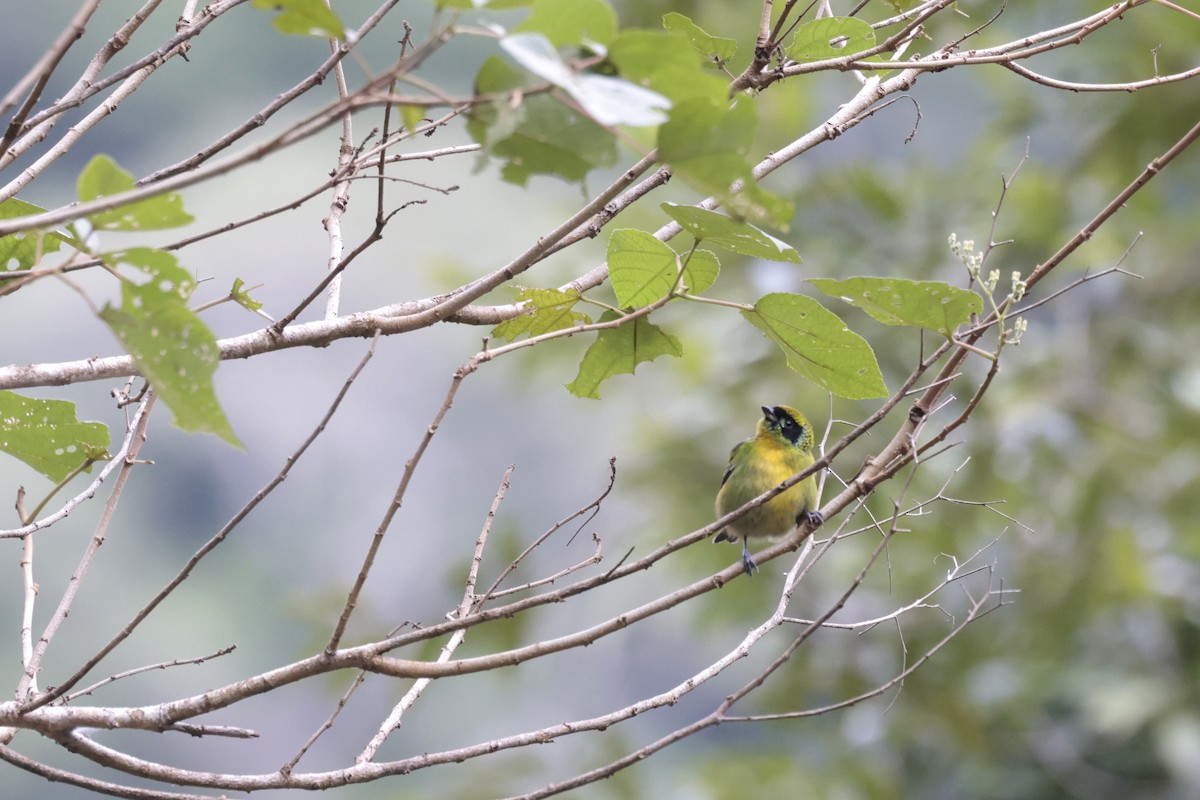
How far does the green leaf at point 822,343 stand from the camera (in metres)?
1.50

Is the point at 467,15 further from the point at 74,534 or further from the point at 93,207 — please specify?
the point at 74,534

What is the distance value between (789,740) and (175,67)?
12750mm

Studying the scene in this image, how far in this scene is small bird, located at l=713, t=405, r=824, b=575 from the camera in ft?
11.9

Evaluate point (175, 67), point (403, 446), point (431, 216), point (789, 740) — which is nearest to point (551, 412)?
point (403, 446)

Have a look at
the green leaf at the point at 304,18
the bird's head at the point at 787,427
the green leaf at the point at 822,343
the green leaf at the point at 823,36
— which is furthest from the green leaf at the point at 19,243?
the bird's head at the point at 787,427

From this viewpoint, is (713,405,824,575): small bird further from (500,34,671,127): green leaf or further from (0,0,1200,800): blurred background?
(500,34,671,127): green leaf

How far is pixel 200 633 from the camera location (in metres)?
12.6

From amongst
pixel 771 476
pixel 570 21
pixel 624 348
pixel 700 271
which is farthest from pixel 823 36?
pixel 771 476

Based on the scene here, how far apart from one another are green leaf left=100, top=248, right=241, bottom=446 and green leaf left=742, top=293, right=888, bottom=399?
2.39 ft

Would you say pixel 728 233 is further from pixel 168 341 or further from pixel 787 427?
pixel 787 427

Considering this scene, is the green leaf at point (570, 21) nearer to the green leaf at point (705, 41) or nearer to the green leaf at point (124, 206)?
the green leaf at point (124, 206)

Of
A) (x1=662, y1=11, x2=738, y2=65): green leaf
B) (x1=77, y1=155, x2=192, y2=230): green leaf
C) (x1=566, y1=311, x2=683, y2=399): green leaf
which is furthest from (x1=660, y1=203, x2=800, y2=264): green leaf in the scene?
(x1=77, y1=155, x2=192, y2=230): green leaf

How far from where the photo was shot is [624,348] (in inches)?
67.3

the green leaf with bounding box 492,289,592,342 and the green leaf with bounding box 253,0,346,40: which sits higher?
the green leaf with bounding box 253,0,346,40
